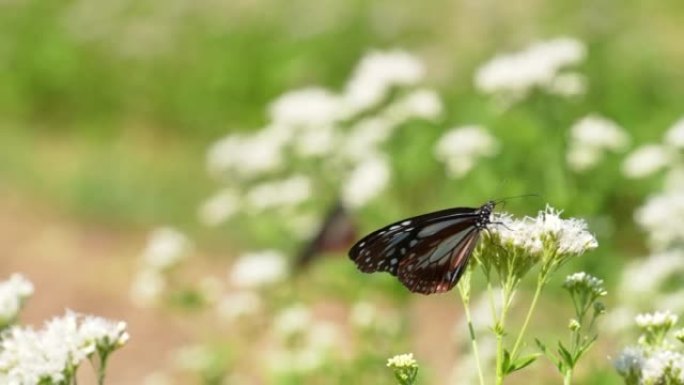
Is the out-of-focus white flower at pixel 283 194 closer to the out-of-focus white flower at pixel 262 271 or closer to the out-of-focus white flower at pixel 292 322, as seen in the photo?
the out-of-focus white flower at pixel 262 271

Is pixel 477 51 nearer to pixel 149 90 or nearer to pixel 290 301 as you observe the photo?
pixel 149 90

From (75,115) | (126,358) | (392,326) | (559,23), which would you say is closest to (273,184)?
(392,326)

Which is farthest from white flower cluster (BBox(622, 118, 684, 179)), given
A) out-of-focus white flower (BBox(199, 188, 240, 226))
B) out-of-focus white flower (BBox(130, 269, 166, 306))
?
out-of-focus white flower (BBox(130, 269, 166, 306))

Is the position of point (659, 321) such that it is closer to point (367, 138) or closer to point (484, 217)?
point (484, 217)

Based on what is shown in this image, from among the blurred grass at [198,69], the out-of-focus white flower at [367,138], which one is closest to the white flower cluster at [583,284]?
the out-of-focus white flower at [367,138]

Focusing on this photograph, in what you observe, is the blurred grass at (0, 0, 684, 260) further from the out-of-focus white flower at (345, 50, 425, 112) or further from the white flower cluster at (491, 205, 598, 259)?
the white flower cluster at (491, 205, 598, 259)

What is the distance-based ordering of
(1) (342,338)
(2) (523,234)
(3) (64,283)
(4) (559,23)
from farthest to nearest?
(4) (559,23) < (3) (64,283) < (1) (342,338) < (2) (523,234)
